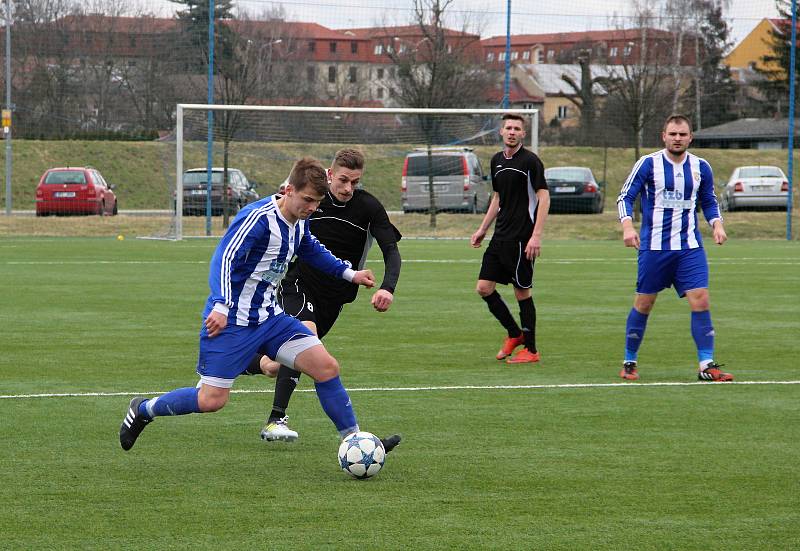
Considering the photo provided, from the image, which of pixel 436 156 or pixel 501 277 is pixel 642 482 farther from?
pixel 436 156

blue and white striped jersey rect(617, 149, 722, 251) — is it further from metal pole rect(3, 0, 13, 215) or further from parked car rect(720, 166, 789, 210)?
metal pole rect(3, 0, 13, 215)

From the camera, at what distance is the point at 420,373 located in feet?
30.4

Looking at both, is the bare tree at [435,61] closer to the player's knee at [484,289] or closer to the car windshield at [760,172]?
the car windshield at [760,172]

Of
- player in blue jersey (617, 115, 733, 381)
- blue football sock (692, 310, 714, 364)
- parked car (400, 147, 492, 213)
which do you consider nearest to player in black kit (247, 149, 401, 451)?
player in blue jersey (617, 115, 733, 381)

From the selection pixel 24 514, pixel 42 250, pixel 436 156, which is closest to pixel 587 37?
pixel 436 156

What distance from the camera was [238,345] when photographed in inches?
234

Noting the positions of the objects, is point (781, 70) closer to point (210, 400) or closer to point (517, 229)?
point (517, 229)

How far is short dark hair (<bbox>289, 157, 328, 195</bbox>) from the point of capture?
5742 millimetres

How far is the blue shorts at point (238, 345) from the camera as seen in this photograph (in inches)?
234

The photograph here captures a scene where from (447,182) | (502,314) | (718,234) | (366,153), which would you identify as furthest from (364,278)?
(366,153)

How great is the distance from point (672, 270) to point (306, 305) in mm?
3149

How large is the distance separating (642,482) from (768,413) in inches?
84.5

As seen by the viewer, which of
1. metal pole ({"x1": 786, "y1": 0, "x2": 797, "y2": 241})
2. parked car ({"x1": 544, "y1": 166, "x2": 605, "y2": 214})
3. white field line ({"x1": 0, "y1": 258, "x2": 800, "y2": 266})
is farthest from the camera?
parked car ({"x1": 544, "y1": 166, "x2": 605, "y2": 214})

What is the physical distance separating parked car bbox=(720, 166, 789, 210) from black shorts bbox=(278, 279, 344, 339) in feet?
91.0
